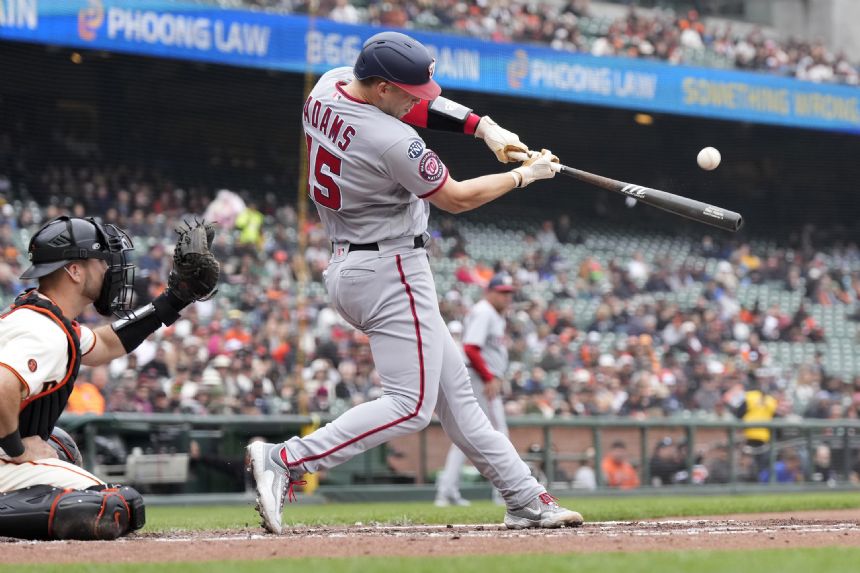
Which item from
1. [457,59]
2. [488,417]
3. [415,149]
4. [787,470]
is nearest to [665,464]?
[787,470]

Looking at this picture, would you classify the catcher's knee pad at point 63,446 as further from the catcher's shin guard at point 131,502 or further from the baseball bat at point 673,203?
the baseball bat at point 673,203

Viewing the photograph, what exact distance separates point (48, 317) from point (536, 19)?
1527cm

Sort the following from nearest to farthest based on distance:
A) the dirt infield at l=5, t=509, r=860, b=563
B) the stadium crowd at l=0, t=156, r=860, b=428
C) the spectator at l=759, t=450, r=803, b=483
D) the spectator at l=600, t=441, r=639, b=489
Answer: the dirt infield at l=5, t=509, r=860, b=563
the spectator at l=600, t=441, r=639, b=489
the stadium crowd at l=0, t=156, r=860, b=428
the spectator at l=759, t=450, r=803, b=483

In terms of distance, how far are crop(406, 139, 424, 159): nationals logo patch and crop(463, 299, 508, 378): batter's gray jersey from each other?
4.40 m

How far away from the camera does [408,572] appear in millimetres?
3141

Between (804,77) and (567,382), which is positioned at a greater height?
(804,77)

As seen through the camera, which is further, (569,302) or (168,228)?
(569,302)

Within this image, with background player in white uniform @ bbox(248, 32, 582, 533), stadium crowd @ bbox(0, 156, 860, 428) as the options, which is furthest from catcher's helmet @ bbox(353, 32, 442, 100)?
stadium crowd @ bbox(0, 156, 860, 428)

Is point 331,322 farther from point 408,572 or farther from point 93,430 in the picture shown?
point 408,572

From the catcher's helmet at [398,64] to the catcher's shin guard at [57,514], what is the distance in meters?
1.72

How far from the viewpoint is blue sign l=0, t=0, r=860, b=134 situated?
578 inches

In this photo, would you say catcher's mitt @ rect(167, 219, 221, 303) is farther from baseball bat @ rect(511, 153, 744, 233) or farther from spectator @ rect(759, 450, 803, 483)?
spectator @ rect(759, 450, 803, 483)

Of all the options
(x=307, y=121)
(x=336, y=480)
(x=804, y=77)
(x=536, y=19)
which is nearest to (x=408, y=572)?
(x=307, y=121)

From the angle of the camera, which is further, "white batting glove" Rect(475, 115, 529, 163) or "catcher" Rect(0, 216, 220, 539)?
"white batting glove" Rect(475, 115, 529, 163)
